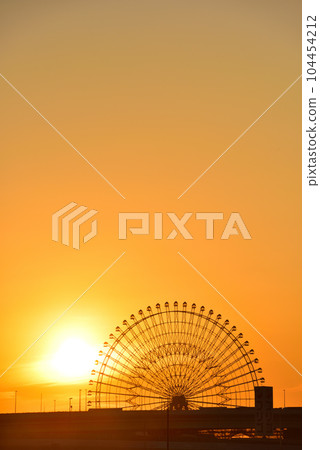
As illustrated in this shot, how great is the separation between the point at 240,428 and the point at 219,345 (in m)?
28.9

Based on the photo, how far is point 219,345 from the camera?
94438 millimetres

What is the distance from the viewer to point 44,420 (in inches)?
4749

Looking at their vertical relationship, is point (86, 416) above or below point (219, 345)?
below
